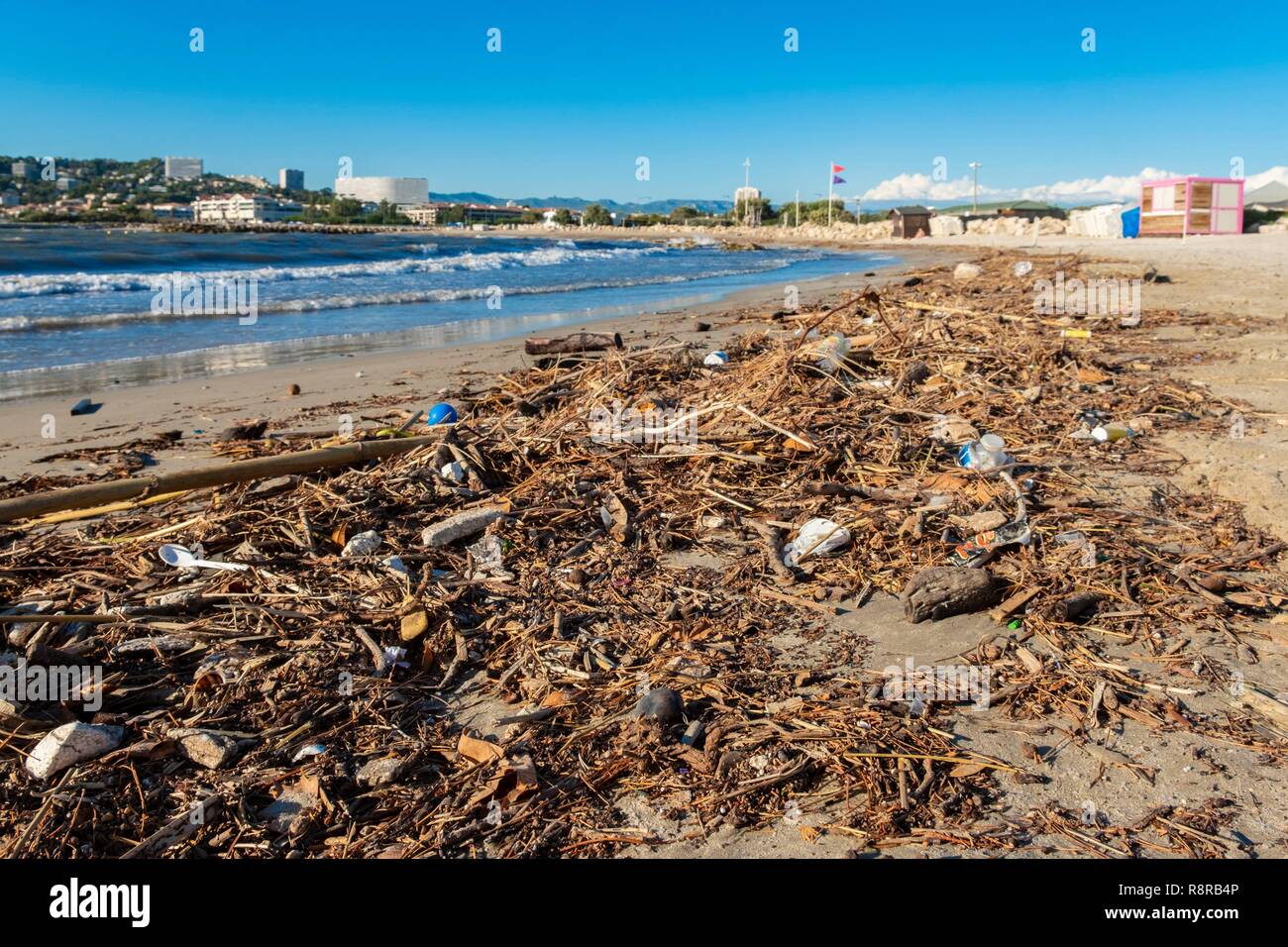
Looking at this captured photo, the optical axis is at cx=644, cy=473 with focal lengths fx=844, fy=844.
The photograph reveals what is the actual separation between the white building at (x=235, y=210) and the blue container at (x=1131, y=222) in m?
70.3

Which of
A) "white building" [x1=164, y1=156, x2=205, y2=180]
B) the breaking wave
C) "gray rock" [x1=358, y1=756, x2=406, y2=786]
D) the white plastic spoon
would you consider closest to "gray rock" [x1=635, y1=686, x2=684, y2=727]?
"gray rock" [x1=358, y1=756, x2=406, y2=786]

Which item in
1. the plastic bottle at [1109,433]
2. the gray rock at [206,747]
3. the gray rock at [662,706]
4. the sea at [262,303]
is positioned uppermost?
the sea at [262,303]

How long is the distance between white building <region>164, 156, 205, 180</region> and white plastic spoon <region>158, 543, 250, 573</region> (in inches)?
4388

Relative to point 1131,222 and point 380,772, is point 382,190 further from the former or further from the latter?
point 380,772

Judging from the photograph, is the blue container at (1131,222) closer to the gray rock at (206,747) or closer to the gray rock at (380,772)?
the gray rock at (380,772)

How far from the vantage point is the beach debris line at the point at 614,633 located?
7.79 feet

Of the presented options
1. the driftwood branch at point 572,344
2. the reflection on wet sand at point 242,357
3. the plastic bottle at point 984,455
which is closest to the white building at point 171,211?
the reflection on wet sand at point 242,357

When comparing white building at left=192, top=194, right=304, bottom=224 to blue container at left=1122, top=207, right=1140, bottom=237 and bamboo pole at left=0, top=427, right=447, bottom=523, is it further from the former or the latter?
bamboo pole at left=0, top=427, right=447, bottom=523

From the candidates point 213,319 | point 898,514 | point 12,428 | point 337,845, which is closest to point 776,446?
point 898,514

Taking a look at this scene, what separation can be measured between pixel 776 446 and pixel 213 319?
13.1 meters

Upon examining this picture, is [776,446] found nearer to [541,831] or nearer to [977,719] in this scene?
[977,719]

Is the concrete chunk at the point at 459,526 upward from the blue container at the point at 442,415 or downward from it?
downward

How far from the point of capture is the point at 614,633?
335cm
